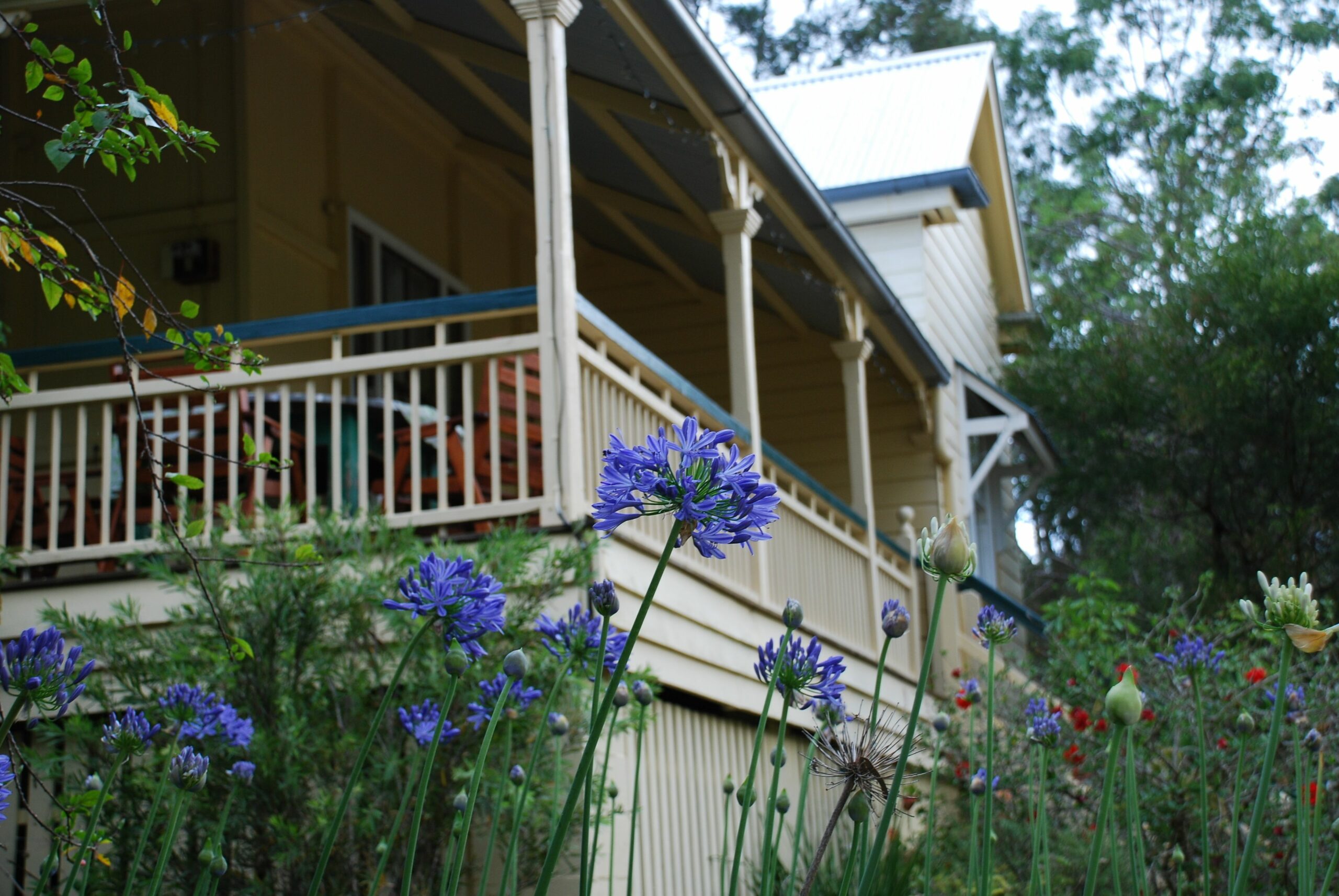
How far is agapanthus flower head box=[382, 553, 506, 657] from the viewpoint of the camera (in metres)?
2.47

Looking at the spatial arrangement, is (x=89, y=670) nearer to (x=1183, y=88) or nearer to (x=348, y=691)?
(x=348, y=691)

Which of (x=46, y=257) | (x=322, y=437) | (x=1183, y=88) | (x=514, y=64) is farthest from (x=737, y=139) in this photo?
(x=1183, y=88)

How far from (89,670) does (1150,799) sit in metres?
5.62

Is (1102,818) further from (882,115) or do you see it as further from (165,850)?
(882,115)

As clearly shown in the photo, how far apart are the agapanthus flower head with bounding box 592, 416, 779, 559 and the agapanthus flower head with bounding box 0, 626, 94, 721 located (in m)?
0.98

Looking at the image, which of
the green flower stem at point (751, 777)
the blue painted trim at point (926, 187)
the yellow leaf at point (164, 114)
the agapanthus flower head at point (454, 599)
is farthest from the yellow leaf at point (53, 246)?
the blue painted trim at point (926, 187)

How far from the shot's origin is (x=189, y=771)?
2684mm

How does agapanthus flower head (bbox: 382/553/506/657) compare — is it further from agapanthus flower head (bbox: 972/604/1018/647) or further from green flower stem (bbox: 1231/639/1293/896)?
green flower stem (bbox: 1231/639/1293/896)

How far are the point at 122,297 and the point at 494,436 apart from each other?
2.92 m

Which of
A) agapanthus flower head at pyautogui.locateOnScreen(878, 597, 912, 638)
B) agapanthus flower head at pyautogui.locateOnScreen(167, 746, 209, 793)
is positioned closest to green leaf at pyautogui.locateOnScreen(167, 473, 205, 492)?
agapanthus flower head at pyautogui.locateOnScreen(167, 746, 209, 793)

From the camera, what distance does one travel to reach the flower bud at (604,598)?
7.54 feet

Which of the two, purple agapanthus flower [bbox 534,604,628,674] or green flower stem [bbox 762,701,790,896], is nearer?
green flower stem [bbox 762,701,790,896]

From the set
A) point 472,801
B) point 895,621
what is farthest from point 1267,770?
point 472,801

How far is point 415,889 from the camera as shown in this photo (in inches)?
229
